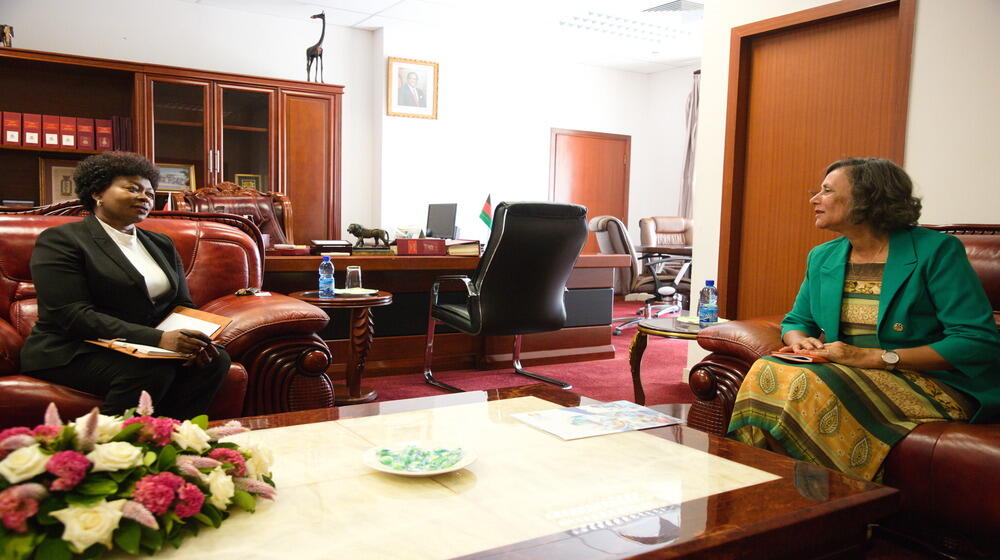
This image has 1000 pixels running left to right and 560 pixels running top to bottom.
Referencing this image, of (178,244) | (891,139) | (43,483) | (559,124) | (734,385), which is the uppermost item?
(559,124)

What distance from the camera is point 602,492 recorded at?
124 centimetres

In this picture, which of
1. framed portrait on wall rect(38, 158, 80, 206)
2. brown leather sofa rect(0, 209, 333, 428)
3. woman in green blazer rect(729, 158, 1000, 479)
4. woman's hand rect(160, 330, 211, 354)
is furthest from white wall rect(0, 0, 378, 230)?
woman in green blazer rect(729, 158, 1000, 479)

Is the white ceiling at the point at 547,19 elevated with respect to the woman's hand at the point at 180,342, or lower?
elevated

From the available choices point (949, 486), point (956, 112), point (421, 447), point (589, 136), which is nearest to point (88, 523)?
point (421, 447)

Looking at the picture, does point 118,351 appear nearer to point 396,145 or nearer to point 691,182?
point 396,145

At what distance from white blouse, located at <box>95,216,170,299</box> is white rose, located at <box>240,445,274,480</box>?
4.12ft

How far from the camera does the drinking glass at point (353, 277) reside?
3.47m

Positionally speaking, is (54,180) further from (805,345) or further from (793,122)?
(805,345)

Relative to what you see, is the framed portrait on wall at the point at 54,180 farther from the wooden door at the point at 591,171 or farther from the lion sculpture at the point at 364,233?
the wooden door at the point at 591,171

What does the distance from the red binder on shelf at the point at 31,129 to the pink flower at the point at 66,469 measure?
500cm

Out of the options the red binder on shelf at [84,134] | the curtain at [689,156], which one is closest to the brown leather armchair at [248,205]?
the red binder on shelf at [84,134]

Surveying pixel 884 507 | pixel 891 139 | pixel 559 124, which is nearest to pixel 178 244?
pixel 884 507

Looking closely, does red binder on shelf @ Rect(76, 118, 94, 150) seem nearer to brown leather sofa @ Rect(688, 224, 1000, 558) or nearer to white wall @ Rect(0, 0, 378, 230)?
white wall @ Rect(0, 0, 378, 230)

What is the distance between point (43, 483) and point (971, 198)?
2.89 m
